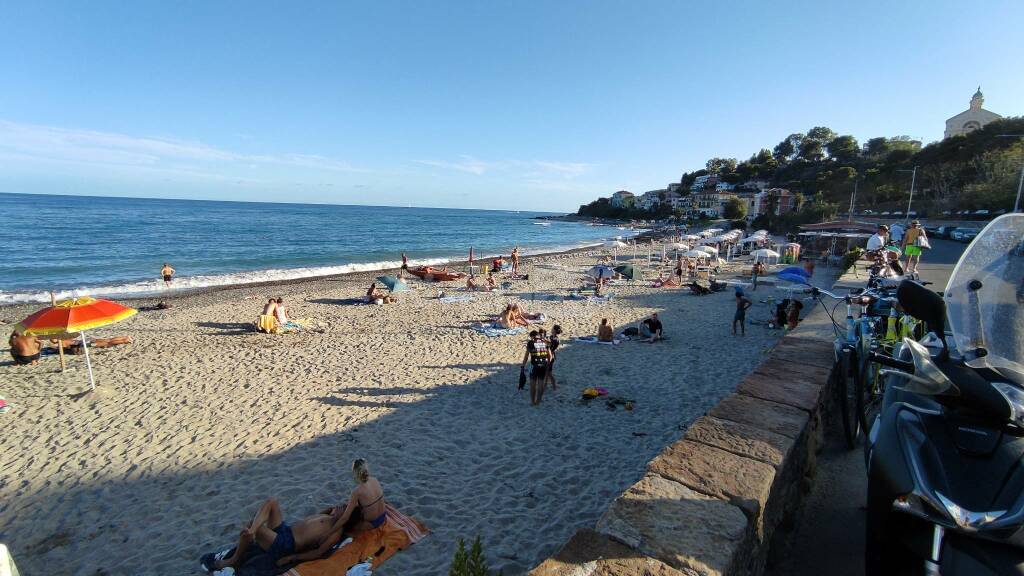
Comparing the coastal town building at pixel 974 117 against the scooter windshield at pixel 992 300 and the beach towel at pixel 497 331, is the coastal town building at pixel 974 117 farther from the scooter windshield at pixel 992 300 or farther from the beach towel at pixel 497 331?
the scooter windshield at pixel 992 300

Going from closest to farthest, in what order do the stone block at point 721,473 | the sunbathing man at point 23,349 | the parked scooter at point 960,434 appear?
1. the parked scooter at point 960,434
2. the stone block at point 721,473
3. the sunbathing man at point 23,349

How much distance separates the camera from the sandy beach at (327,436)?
15.7 ft

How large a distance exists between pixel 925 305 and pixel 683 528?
1441 millimetres

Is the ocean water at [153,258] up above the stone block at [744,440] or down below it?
below

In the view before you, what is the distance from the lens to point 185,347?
11.7 metres

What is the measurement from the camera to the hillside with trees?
4184 centimetres

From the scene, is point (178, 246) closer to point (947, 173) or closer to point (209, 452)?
point (209, 452)

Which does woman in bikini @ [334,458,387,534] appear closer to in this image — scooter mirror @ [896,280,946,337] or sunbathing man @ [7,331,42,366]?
scooter mirror @ [896,280,946,337]

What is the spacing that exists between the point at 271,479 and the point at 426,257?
34.5m

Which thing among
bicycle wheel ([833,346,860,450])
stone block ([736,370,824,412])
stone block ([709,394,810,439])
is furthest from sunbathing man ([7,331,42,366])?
bicycle wheel ([833,346,860,450])

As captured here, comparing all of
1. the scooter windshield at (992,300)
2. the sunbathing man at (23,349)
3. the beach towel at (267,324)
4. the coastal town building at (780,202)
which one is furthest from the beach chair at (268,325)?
the coastal town building at (780,202)

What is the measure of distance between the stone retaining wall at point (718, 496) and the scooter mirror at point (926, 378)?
33.3 inches

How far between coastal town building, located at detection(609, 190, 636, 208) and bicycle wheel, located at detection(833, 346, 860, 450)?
13438cm

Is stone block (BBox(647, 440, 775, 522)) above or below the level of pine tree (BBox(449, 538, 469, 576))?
above
